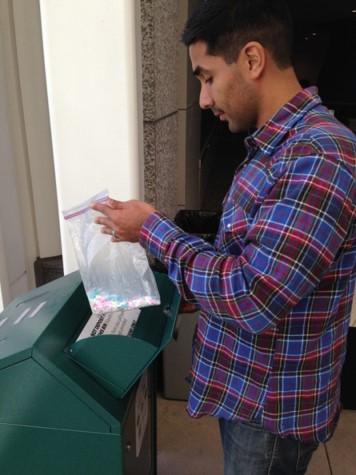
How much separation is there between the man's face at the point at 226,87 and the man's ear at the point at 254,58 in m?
0.01

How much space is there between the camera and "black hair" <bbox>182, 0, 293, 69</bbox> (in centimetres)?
103

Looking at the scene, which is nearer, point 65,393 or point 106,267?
point 65,393

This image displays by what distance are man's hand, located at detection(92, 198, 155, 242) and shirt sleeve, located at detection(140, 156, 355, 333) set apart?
242 millimetres

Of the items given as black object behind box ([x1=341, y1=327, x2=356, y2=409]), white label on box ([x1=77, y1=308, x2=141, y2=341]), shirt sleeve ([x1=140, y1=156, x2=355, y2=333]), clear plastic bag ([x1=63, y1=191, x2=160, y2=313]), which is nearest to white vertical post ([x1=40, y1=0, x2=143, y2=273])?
clear plastic bag ([x1=63, y1=191, x2=160, y2=313])

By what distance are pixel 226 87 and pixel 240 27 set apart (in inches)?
5.5

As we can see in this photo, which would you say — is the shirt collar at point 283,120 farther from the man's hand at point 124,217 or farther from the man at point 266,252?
the man's hand at point 124,217

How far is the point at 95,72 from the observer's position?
1.80 meters

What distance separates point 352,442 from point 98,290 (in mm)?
1993

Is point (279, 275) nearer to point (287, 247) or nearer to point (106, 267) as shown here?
point (287, 247)

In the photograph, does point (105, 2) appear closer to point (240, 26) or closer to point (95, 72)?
point (95, 72)

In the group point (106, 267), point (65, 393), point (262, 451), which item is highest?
point (106, 267)

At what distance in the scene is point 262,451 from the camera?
1.14 m

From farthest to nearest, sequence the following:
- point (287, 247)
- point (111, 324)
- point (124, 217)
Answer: point (111, 324), point (124, 217), point (287, 247)

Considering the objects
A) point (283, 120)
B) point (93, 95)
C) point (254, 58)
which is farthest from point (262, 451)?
point (93, 95)
